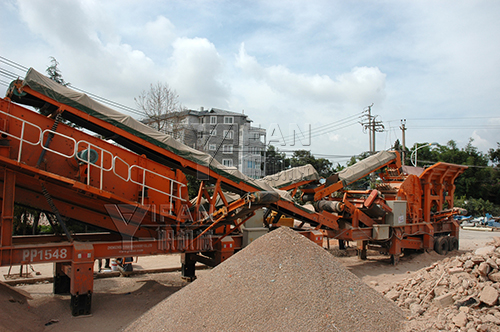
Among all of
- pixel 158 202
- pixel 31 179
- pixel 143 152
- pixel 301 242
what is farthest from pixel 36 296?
pixel 301 242

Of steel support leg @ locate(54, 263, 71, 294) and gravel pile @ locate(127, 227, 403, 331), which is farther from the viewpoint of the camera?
steel support leg @ locate(54, 263, 71, 294)

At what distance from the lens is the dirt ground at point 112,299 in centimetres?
620

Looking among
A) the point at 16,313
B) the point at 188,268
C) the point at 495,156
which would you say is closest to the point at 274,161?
the point at 495,156

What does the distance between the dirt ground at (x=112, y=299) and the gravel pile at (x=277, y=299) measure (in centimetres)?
140

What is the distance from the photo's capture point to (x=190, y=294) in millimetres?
5938

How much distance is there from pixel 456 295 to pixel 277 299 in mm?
3211

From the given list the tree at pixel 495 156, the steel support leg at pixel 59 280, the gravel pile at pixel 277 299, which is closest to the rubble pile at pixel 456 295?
the gravel pile at pixel 277 299

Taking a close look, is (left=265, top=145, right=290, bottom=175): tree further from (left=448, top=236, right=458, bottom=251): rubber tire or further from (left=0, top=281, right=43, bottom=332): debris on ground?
(left=0, top=281, right=43, bottom=332): debris on ground

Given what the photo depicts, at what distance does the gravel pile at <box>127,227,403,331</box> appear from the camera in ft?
16.6

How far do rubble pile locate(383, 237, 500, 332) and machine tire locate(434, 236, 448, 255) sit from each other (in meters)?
6.00

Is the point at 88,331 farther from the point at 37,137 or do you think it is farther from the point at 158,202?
the point at 37,137

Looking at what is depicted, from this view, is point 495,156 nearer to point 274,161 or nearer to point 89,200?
point 274,161

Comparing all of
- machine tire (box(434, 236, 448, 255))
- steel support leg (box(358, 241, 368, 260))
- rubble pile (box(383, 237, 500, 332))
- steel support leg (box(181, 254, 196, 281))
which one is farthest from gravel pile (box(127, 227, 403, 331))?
machine tire (box(434, 236, 448, 255))

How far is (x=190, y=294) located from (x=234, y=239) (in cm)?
361
